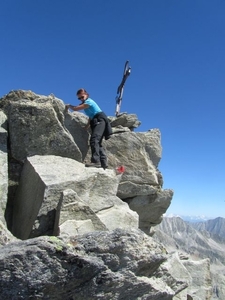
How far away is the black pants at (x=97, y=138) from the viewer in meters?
17.1

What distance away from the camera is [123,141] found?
21.0 metres

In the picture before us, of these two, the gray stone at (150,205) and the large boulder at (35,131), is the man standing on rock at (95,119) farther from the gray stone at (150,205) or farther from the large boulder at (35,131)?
the gray stone at (150,205)

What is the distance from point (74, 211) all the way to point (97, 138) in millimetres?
6704

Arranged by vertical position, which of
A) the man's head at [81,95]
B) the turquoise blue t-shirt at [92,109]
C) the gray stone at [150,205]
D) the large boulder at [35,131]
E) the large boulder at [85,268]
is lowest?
the large boulder at [85,268]

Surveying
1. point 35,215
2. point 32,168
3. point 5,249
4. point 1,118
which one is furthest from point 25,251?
point 1,118

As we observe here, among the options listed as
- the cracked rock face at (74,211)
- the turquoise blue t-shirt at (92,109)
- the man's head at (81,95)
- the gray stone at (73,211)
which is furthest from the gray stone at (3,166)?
the turquoise blue t-shirt at (92,109)

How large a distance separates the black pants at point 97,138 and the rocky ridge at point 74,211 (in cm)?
109

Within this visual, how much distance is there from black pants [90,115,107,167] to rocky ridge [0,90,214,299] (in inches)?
43.0

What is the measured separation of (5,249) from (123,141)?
14.5 metres

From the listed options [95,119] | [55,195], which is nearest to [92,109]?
[95,119]

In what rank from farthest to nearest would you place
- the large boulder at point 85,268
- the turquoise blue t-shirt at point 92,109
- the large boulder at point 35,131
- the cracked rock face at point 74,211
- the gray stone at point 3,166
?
1. the turquoise blue t-shirt at point 92,109
2. the large boulder at point 35,131
3. the gray stone at point 3,166
4. the cracked rock face at point 74,211
5. the large boulder at point 85,268

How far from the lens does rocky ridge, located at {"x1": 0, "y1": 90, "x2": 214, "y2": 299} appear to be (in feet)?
23.8

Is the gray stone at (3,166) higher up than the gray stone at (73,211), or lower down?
higher up

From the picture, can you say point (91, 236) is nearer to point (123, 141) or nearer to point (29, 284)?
point (29, 284)
